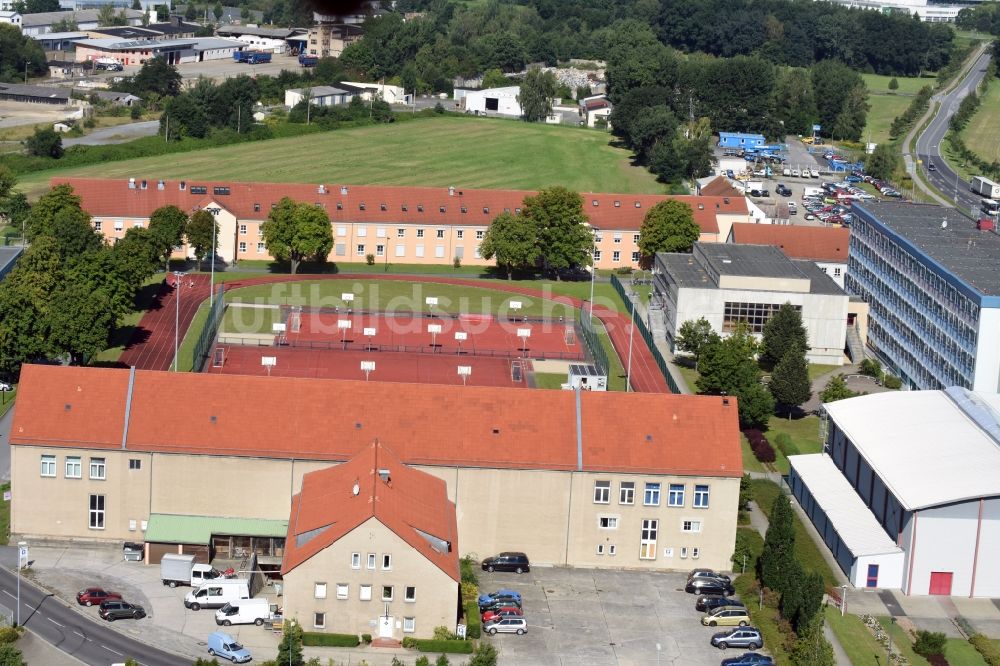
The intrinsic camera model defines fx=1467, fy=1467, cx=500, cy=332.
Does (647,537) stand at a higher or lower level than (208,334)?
lower

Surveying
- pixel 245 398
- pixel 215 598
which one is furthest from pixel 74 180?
pixel 215 598

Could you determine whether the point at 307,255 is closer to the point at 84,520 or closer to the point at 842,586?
the point at 84,520

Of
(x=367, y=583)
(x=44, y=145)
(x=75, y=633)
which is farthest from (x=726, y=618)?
(x=44, y=145)

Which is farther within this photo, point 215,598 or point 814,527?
point 814,527

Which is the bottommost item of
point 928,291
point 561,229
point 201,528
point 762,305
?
point 201,528

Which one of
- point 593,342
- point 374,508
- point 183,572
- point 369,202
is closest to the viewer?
point 374,508

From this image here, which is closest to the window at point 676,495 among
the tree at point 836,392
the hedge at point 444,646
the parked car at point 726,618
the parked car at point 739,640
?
the parked car at point 726,618

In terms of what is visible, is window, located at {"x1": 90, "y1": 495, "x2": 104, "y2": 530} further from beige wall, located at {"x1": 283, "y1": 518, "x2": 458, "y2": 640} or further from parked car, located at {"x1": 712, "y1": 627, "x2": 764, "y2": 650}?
parked car, located at {"x1": 712, "y1": 627, "x2": 764, "y2": 650}

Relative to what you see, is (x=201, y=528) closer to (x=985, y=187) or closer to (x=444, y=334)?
(x=444, y=334)
